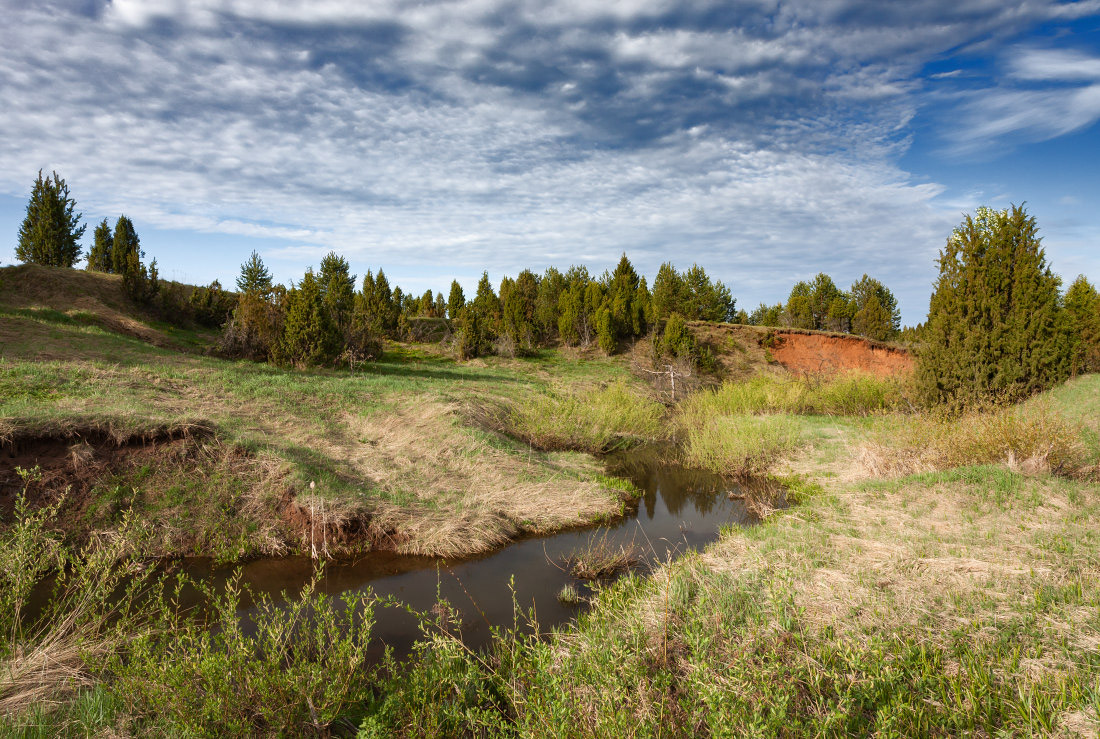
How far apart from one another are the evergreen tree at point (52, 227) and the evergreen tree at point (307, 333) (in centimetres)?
1675

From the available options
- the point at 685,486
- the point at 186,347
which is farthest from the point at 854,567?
the point at 186,347

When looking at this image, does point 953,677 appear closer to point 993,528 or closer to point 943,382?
point 993,528

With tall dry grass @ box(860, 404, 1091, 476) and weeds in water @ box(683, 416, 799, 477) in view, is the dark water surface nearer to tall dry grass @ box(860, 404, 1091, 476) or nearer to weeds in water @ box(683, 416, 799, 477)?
weeds in water @ box(683, 416, 799, 477)

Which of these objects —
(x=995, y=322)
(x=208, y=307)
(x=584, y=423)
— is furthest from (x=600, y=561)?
(x=208, y=307)

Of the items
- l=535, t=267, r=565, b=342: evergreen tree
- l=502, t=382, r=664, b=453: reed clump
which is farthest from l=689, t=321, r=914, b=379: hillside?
l=502, t=382, r=664, b=453: reed clump

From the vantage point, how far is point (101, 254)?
29.0 meters

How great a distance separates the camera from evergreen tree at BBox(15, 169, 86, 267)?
81.1 feet

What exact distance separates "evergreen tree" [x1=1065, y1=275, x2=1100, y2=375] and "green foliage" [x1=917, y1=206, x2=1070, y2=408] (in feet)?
9.87

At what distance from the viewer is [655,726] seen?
9.08 feet

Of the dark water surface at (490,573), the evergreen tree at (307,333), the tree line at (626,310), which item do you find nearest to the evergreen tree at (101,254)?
the tree line at (626,310)

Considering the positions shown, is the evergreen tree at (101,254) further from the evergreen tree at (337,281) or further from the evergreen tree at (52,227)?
the evergreen tree at (337,281)

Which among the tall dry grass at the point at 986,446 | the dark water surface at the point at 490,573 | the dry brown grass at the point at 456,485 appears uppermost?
the tall dry grass at the point at 986,446

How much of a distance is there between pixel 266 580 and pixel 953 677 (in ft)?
22.3

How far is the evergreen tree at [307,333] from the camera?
1709 cm
